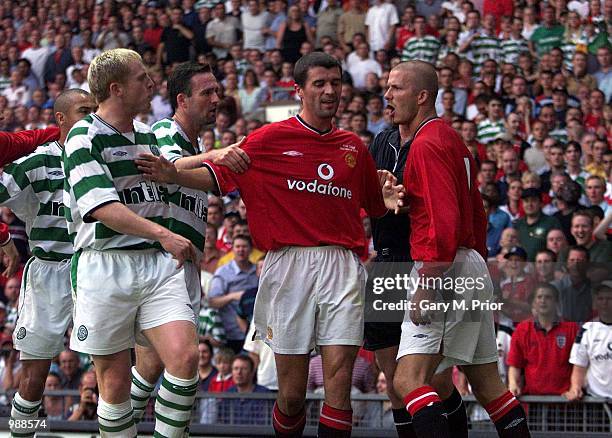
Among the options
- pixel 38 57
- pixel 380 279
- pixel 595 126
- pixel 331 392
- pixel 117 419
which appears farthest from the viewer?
pixel 38 57

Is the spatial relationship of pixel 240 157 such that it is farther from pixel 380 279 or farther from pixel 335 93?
pixel 380 279

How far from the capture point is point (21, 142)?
7.30 m

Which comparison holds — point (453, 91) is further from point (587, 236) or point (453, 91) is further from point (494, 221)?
point (587, 236)

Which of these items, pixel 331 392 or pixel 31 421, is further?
pixel 31 421

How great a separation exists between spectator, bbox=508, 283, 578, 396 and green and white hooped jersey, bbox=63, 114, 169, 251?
4.01 m

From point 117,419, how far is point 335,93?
216 centimetres

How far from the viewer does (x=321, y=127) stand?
6492mm

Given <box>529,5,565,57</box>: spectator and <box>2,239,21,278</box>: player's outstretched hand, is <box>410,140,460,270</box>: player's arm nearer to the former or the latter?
<box>2,239,21,278</box>: player's outstretched hand

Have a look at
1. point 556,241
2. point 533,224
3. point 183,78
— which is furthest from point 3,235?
point 533,224

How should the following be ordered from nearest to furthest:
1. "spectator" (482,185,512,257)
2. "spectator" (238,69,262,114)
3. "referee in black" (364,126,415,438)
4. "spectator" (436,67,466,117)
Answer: "referee in black" (364,126,415,438)
"spectator" (482,185,512,257)
"spectator" (436,67,466,117)
"spectator" (238,69,262,114)

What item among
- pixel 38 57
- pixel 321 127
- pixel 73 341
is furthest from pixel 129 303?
pixel 38 57

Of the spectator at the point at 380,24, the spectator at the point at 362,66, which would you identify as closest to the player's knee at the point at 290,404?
the spectator at the point at 362,66

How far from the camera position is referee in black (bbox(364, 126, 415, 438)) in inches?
265

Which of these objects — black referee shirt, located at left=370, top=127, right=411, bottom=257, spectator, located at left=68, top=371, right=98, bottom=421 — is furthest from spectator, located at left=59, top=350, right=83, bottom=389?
black referee shirt, located at left=370, top=127, right=411, bottom=257
